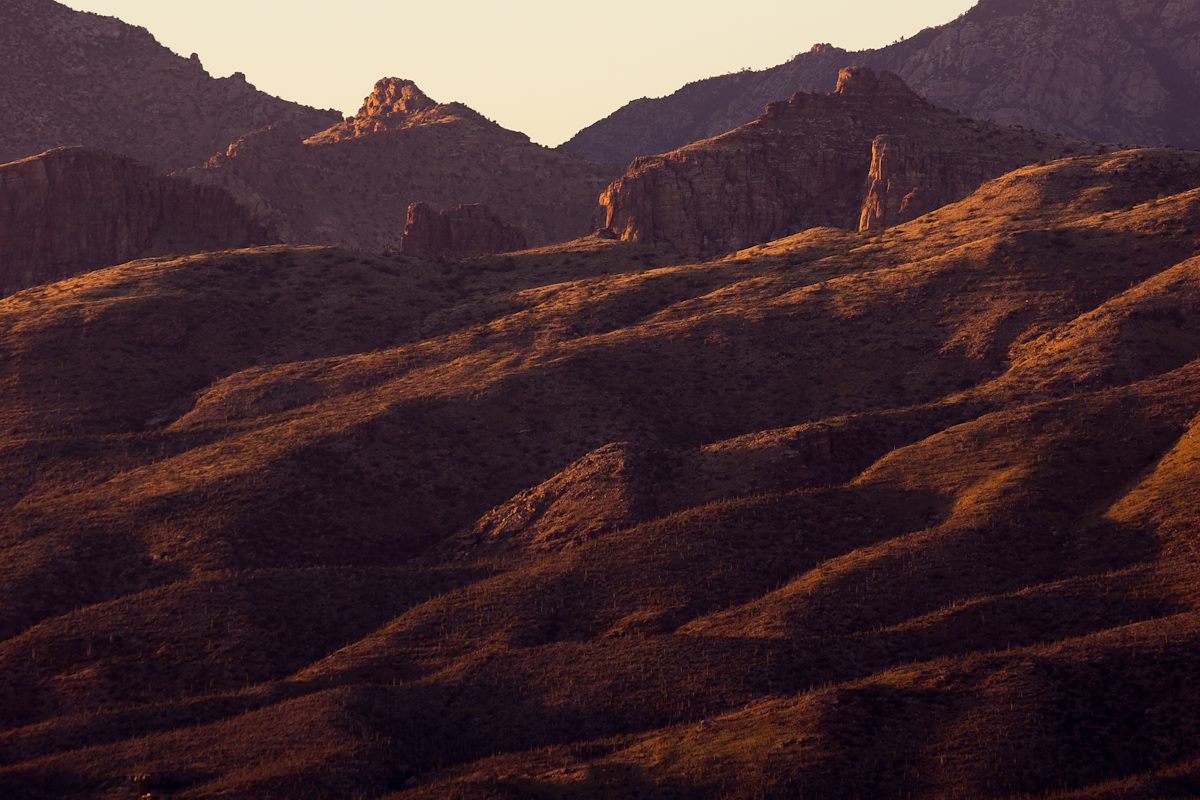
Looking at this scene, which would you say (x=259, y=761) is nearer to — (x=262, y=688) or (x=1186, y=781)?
(x=262, y=688)

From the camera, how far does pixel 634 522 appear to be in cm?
8581

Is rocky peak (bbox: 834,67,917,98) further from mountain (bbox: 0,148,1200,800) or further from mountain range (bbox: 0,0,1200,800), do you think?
mountain (bbox: 0,148,1200,800)

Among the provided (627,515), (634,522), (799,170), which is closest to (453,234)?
(799,170)

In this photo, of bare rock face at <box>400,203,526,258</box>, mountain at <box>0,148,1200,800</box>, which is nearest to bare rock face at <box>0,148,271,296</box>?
bare rock face at <box>400,203,526,258</box>

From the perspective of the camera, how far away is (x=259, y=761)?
2420 inches

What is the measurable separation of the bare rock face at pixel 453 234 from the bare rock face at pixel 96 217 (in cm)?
1400

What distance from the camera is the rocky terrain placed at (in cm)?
16825

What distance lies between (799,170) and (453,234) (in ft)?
111

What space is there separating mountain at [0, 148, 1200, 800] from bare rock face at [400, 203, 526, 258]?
2777cm

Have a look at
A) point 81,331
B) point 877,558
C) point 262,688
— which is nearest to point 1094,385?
point 877,558

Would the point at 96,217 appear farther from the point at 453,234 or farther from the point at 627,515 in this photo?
the point at 627,515

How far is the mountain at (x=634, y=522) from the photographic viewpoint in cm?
6056

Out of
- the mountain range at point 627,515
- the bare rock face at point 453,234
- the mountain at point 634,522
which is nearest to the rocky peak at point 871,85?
the mountain range at point 627,515

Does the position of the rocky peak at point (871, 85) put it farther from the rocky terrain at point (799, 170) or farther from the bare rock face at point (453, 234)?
the bare rock face at point (453, 234)
